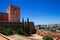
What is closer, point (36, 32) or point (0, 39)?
point (0, 39)

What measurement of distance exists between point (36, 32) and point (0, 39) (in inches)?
673

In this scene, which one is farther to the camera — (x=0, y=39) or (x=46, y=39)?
(x=46, y=39)

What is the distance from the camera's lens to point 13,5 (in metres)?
29.7

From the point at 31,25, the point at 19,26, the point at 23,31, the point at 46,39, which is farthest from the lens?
the point at 31,25

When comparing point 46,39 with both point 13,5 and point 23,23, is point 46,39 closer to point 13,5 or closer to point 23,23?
point 23,23

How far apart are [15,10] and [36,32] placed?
748 centimetres

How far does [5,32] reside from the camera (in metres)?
21.0

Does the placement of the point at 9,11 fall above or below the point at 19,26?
above

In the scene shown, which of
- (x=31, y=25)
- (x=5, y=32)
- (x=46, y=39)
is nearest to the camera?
(x=46, y=39)

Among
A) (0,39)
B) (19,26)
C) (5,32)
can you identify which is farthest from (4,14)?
(0,39)

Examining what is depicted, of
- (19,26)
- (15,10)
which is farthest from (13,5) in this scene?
(19,26)

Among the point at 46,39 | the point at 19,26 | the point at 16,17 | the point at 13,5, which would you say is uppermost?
the point at 13,5

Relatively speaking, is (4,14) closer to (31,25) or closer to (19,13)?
(19,13)

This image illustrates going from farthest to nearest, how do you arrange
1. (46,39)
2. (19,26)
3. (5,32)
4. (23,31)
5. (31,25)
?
1. (31,25)
2. (19,26)
3. (23,31)
4. (5,32)
5. (46,39)
